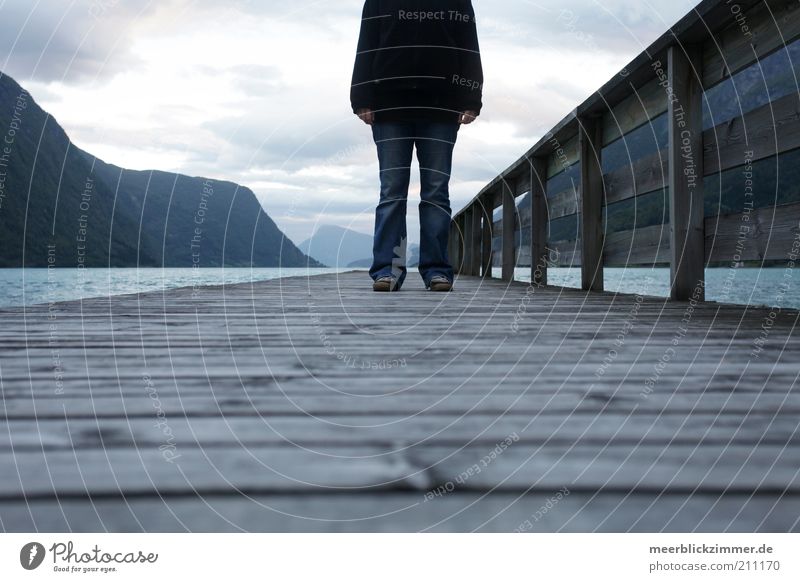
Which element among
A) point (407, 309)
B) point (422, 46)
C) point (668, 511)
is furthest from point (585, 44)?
point (668, 511)

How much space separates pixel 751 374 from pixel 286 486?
81 cm

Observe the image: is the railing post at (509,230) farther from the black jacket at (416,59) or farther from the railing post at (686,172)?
the railing post at (686,172)

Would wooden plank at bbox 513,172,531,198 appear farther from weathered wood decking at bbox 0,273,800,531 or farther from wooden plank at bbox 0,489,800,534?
wooden plank at bbox 0,489,800,534

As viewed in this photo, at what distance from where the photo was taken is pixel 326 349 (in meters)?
1.32

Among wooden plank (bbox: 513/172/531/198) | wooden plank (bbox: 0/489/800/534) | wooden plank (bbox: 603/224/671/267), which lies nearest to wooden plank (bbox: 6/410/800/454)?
wooden plank (bbox: 0/489/800/534)

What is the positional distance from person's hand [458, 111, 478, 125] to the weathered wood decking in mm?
2067

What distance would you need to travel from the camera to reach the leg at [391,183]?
10.6 feet

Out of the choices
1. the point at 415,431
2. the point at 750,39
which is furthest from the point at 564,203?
the point at 415,431

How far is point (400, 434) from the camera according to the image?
69cm

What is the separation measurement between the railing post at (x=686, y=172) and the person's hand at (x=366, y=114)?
1401 mm

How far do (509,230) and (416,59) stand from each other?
2.83 m

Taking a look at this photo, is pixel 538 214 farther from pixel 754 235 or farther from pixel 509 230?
pixel 754 235

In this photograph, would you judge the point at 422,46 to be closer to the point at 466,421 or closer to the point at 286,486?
the point at 466,421
